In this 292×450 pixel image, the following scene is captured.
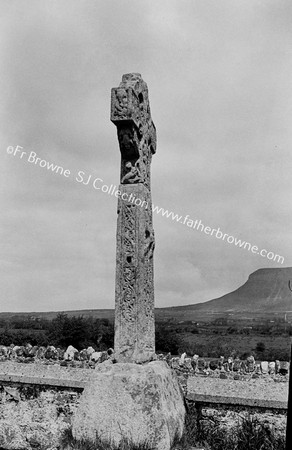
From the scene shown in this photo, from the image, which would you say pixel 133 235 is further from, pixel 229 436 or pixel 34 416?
pixel 34 416

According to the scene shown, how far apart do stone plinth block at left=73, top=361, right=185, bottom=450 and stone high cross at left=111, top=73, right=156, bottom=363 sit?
404mm

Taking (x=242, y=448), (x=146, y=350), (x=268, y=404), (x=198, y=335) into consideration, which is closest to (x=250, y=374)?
(x=268, y=404)

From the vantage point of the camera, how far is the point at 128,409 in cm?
511

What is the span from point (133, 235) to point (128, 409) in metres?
1.92

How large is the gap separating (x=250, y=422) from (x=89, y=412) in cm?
207

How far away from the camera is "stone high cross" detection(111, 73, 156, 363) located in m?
5.80

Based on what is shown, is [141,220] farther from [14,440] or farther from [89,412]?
[14,440]

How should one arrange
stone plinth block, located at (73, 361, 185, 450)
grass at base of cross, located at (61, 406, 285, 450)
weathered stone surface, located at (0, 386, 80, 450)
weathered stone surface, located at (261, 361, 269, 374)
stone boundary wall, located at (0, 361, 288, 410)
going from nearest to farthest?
stone plinth block, located at (73, 361, 185, 450), grass at base of cross, located at (61, 406, 285, 450), stone boundary wall, located at (0, 361, 288, 410), weathered stone surface, located at (0, 386, 80, 450), weathered stone surface, located at (261, 361, 269, 374)

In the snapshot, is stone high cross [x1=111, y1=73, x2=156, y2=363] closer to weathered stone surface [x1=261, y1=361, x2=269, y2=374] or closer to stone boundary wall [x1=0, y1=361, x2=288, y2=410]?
stone boundary wall [x1=0, y1=361, x2=288, y2=410]

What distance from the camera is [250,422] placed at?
609cm

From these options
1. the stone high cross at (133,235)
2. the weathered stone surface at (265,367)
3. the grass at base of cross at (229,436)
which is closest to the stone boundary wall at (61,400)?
the grass at base of cross at (229,436)

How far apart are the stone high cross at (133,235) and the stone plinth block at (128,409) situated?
40 centimetres

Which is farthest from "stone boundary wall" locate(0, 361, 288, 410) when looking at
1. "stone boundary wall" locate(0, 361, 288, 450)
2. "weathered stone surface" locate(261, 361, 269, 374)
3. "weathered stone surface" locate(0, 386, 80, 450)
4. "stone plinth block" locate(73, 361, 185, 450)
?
"stone plinth block" locate(73, 361, 185, 450)

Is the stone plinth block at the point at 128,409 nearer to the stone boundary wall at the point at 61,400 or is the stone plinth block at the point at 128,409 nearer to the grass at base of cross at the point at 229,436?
the grass at base of cross at the point at 229,436
